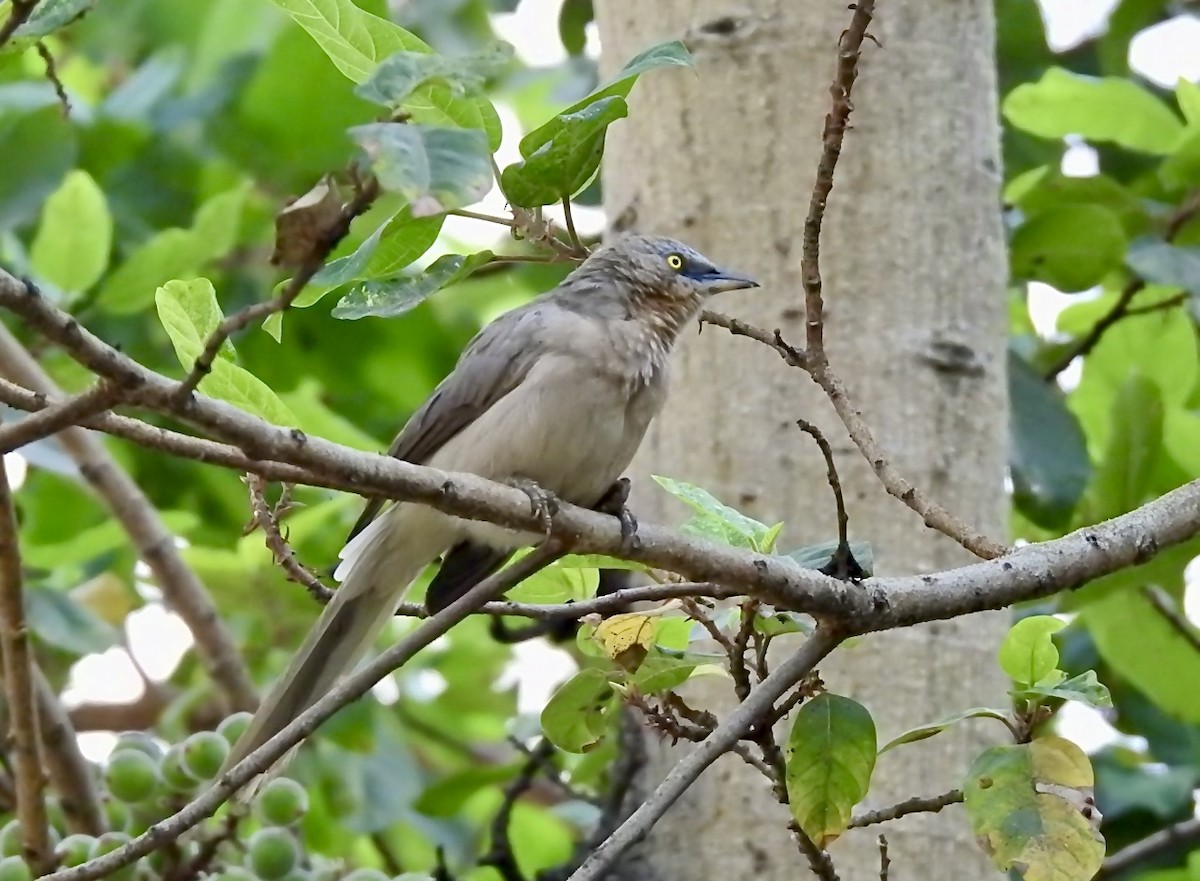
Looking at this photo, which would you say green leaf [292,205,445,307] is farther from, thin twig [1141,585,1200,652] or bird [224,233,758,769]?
thin twig [1141,585,1200,652]

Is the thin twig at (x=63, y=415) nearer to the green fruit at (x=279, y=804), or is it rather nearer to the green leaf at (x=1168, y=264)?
the green fruit at (x=279, y=804)

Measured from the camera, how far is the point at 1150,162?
179 inches

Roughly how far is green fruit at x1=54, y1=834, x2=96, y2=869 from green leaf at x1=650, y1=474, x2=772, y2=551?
125 cm

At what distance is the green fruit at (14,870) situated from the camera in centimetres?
256

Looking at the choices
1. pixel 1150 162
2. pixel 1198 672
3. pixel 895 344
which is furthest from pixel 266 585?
pixel 1150 162

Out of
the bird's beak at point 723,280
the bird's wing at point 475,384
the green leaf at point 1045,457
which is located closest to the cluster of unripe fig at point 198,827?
the bird's wing at point 475,384

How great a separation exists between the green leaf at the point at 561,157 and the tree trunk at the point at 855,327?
2.85ft

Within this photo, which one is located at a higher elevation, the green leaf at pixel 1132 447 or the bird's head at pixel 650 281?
the bird's head at pixel 650 281

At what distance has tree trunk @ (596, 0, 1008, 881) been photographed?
9.50 feet

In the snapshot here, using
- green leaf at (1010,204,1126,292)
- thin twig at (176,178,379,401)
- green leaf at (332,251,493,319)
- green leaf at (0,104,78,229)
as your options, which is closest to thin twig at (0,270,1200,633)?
thin twig at (176,178,379,401)

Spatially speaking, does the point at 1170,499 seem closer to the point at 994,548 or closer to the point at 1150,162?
the point at 994,548

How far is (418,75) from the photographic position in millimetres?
1573

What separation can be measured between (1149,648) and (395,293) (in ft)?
6.40

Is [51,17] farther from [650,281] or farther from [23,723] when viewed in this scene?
[650,281]
